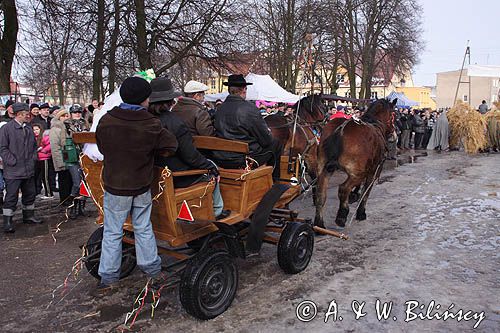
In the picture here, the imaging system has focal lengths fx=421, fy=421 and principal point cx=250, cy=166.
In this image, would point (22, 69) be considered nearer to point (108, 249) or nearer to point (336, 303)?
point (108, 249)

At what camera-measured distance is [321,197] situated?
19.7 feet

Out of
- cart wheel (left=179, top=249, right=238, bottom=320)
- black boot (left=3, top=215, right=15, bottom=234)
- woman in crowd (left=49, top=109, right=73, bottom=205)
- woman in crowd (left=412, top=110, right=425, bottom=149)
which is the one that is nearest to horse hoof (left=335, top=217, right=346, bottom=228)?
cart wheel (left=179, top=249, right=238, bottom=320)

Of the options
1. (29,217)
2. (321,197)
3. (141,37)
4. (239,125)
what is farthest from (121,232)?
(141,37)

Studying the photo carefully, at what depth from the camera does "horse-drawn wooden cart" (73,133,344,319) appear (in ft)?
11.1

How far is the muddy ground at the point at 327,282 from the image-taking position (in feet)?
11.5

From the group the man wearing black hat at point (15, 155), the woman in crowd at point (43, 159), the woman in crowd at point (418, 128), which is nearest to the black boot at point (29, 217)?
the man wearing black hat at point (15, 155)

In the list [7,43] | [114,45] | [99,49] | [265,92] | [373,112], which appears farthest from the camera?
[265,92]

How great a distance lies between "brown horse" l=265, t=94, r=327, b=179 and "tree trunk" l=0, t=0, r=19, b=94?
771cm

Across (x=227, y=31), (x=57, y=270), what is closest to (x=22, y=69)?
(x=227, y=31)

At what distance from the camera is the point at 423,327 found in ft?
11.4

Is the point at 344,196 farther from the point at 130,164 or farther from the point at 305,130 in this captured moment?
the point at 130,164

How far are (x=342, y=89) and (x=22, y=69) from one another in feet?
174

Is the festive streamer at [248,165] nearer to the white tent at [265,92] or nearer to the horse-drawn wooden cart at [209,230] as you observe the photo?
the horse-drawn wooden cart at [209,230]

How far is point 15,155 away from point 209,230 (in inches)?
157
